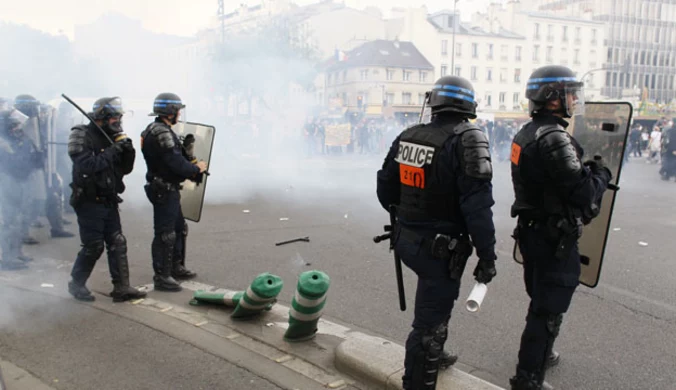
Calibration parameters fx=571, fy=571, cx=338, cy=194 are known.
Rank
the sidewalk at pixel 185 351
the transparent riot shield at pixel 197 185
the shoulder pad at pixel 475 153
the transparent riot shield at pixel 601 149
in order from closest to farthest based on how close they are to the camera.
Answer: the shoulder pad at pixel 475 153 → the sidewalk at pixel 185 351 → the transparent riot shield at pixel 601 149 → the transparent riot shield at pixel 197 185

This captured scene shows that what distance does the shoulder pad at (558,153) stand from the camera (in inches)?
111

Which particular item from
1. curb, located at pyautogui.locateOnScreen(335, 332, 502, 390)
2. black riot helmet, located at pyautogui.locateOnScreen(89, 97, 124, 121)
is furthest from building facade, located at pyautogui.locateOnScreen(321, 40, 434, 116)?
curb, located at pyautogui.locateOnScreen(335, 332, 502, 390)

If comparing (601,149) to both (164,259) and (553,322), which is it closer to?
(553,322)

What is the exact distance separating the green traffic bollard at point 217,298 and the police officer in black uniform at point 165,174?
53cm

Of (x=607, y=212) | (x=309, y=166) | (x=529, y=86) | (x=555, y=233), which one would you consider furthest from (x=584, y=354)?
(x=309, y=166)

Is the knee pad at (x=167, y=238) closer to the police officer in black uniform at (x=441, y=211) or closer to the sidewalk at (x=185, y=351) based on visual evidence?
the sidewalk at (x=185, y=351)

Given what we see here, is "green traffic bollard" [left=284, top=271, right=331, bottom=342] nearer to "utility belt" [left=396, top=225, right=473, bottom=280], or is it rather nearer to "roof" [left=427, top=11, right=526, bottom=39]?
"utility belt" [left=396, top=225, right=473, bottom=280]

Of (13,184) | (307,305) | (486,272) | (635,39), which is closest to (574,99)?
(486,272)

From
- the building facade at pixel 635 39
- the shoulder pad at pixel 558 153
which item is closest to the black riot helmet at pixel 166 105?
the shoulder pad at pixel 558 153

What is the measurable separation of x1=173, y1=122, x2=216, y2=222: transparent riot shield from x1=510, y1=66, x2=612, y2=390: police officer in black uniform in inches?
137

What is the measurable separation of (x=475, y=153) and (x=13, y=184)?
5.55m

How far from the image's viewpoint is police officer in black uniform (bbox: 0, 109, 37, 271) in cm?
581

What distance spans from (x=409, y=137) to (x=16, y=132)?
4978 mm

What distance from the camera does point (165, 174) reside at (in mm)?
5008
